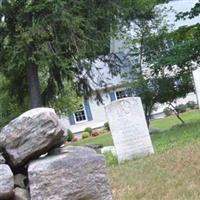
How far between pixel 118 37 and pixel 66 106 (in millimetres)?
6894

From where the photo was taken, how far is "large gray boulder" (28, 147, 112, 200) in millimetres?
6109

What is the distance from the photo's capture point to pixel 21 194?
20.3 ft

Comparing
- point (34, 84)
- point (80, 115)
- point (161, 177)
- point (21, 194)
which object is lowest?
point (161, 177)

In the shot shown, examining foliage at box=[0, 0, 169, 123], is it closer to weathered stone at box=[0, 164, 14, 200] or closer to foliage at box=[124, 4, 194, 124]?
foliage at box=[124, 4, 194, 124]

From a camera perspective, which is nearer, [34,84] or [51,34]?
[51,34]

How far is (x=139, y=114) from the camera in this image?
12359 millimetres

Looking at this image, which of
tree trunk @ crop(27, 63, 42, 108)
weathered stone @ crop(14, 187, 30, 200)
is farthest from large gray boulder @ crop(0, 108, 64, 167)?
tree trunk @ crop(27, 63, 42, 108)

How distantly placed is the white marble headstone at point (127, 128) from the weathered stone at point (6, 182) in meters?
6.30

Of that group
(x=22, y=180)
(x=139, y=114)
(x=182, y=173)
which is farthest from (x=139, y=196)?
(x=139, y=114)

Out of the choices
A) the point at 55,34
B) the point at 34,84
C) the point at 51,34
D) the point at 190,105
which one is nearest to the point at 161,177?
the point at 51,34

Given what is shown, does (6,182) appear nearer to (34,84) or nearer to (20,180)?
(20,180)

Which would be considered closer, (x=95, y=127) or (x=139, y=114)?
(x=139, y=114)

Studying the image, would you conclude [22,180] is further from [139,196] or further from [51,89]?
[51,89]

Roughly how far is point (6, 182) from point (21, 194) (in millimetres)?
297
